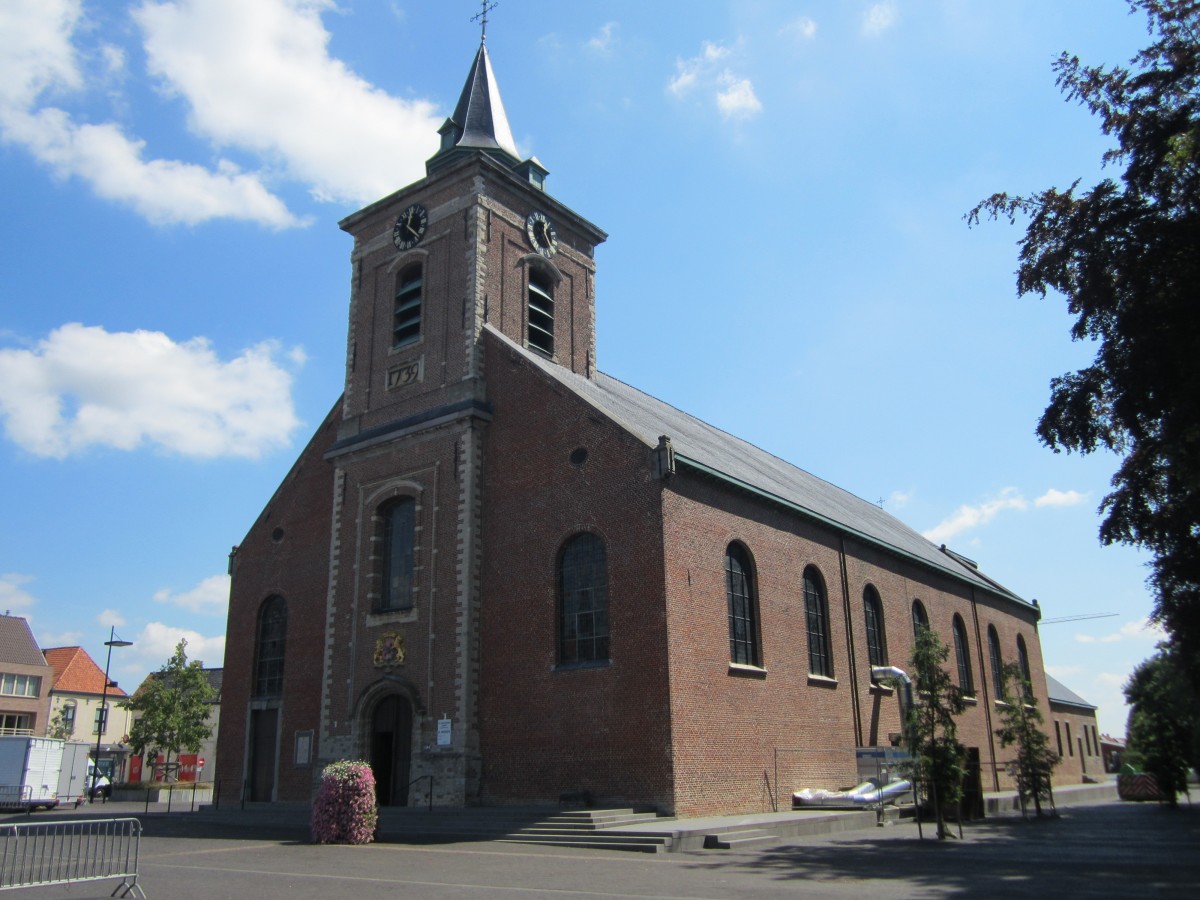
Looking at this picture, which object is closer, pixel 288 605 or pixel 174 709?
pixel 288 605

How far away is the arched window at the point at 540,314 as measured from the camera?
27234mm

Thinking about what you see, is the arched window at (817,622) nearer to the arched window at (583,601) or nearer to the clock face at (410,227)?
the arched window at (583,601)

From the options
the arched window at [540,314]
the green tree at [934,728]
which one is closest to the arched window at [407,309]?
the arched window at [540,314]

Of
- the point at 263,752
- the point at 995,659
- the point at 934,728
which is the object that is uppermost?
the point at 995,659

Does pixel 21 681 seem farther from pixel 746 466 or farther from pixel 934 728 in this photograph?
pixel 934 728

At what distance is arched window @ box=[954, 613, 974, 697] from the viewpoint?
1347 inches

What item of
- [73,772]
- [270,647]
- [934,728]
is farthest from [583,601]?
[73,772]

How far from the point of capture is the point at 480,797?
21.0 meters

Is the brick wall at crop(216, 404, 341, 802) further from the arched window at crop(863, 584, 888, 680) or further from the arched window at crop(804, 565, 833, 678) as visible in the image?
the arched window at crop(863, 584, 888, 680)

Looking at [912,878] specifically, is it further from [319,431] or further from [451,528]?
[319,431]

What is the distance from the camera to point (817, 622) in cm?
2580

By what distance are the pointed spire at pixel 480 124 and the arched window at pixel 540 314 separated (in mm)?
4397

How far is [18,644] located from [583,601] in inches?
2065

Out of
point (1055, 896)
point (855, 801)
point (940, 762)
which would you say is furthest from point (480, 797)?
point (1055, 896)
